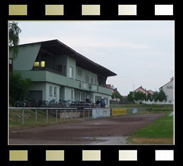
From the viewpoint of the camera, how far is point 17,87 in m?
30.3

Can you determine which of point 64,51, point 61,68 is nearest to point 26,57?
point 64,51

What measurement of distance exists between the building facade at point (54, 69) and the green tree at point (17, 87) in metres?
2.85

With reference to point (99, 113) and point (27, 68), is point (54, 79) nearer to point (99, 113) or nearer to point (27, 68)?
point (27, 68)

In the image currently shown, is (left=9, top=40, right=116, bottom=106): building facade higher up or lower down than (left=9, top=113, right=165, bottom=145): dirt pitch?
higher up

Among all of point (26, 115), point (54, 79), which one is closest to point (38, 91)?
point (54, 79)

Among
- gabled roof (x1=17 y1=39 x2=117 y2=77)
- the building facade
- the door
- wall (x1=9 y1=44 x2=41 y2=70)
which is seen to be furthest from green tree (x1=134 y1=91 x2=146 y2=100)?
wall (x1=9 y1=44 x2=41 y2=70)

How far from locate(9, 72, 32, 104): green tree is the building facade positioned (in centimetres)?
285

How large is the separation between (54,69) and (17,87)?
9068 mm

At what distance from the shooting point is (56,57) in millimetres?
39406

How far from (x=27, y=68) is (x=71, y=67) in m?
8.18

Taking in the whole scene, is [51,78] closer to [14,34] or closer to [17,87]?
[17,87]

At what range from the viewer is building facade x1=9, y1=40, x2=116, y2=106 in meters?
33.8

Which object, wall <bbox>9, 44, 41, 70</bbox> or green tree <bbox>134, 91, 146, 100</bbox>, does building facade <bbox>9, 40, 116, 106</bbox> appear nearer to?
wall <bbox>9, 44, 41, 70</bbox>

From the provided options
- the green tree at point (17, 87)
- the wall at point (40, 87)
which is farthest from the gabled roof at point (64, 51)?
the green tree at point (17, 87)
